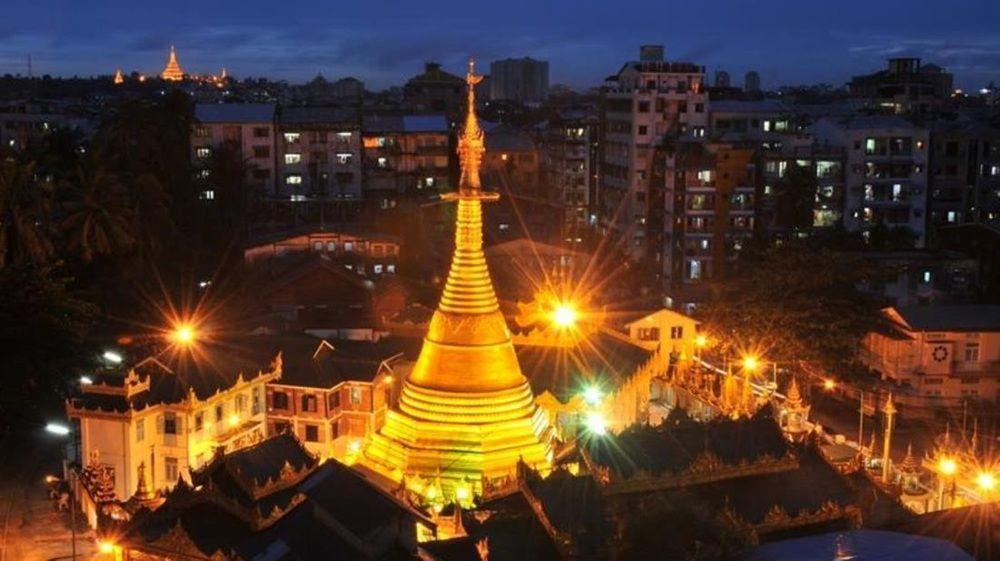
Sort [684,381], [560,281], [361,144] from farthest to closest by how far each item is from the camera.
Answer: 1. [361,144]
2. [560,281]
3. [684,381]

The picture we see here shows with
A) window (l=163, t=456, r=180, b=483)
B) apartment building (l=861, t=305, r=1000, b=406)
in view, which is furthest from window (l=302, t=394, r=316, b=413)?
apartment building (l=861, t=305, r=1000, b=406)

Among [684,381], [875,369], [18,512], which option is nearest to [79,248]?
[18,512]

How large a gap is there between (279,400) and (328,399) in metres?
1.92

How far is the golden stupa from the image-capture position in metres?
27.3

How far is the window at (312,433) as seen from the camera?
3684 cm

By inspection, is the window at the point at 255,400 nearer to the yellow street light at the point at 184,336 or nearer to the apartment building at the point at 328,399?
the apartment building at the point at 328,399

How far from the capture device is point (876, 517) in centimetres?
2466

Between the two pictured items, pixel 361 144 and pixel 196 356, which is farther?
pixel 361 144

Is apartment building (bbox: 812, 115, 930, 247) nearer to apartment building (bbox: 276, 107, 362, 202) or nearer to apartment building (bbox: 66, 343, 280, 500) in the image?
apartment building (bbox: 276, 107, 362, 202)

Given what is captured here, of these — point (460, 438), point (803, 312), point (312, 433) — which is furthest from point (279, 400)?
point (803, 312)

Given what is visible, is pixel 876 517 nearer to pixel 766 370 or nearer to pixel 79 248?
pixel 766 370

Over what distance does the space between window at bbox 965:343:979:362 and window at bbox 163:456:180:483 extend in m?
32.7

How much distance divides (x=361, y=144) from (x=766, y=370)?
1697 inches

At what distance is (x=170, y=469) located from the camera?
33625mm
